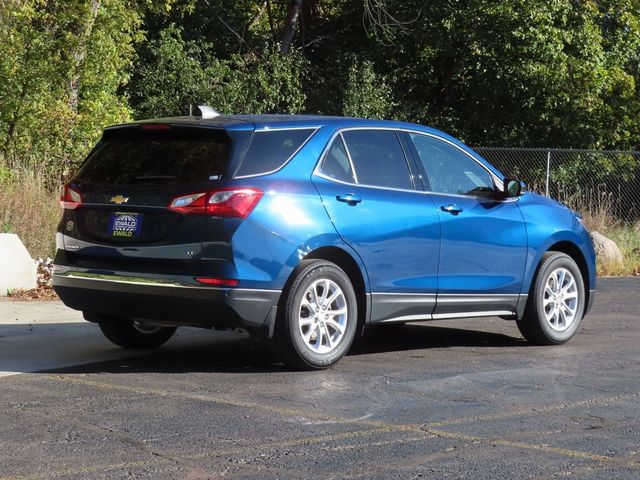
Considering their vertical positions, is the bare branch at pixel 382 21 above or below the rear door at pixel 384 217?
above

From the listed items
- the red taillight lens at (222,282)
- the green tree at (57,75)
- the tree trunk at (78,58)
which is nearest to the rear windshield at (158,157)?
the red taillight lens at (222,282)

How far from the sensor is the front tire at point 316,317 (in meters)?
7.83

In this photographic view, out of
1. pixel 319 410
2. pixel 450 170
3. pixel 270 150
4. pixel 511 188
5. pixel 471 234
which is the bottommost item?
pixel 319 410

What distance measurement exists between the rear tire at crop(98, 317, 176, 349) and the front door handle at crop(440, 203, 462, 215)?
2425 millimetres

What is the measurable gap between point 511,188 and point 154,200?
10.2 ft

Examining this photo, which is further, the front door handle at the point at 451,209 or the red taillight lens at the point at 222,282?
the front door handle at the point at 451,209

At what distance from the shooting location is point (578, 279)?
10055 millimetres

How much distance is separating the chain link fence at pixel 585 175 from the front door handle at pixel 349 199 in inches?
601

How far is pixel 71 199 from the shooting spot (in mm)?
8336

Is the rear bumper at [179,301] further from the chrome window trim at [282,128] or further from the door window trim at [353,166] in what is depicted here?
the chrome window trim at [282,128]

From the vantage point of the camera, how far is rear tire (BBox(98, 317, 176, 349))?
9.03 metres

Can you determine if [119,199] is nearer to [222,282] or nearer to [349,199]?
[222,282]

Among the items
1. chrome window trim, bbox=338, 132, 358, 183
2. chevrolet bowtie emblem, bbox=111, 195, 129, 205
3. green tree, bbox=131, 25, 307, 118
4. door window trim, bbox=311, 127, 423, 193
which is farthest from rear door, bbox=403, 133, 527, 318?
green tree, bbox=131, 25, 307, 118

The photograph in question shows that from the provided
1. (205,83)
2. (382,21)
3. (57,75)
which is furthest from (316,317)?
(382,21)
